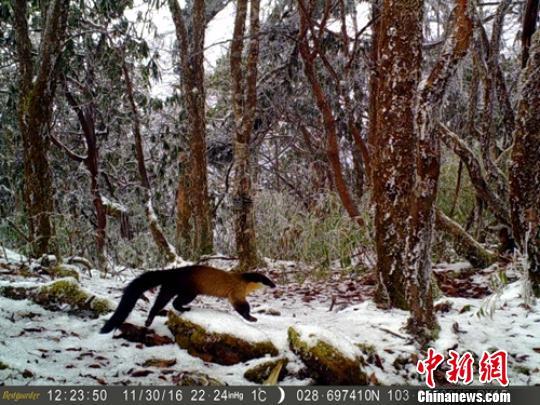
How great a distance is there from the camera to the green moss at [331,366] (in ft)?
7.68

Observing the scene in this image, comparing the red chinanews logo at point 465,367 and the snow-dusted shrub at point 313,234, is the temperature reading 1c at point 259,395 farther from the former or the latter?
the snow-dusted shrub at point 313,234

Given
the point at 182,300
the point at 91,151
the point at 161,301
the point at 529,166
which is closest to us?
the point at 161,301

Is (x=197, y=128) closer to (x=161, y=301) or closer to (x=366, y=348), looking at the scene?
(x=161, y=301)

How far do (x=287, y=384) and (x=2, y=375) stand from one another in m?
1.24

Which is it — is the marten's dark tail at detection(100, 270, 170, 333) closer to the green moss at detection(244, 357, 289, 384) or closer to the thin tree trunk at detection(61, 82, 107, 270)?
the green moss at detection(244, 357, 289, 384)

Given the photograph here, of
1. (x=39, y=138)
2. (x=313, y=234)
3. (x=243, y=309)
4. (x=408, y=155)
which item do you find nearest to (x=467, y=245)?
(x=313, y=234)

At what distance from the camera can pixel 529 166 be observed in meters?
3.37

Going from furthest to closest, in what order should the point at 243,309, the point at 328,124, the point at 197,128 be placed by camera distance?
the point at 328,124
the point at 197,128
the point at 243,309

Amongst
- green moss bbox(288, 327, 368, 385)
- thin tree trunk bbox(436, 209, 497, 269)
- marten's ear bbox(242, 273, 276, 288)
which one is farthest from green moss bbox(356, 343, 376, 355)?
thin tree trunk bbox(436, 209, 497, 269)

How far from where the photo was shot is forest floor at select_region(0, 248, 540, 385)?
7.66 ft

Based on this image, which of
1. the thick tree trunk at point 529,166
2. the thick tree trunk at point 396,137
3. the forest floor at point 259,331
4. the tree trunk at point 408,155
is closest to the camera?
the forest floor at point 259,331

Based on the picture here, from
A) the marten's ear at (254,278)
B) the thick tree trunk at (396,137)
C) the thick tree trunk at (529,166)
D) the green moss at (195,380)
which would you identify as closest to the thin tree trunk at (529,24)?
the thick tree trunk at (529,166)

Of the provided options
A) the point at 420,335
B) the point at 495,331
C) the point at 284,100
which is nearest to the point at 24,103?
the point at 420,335

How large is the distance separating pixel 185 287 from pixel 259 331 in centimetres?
56
